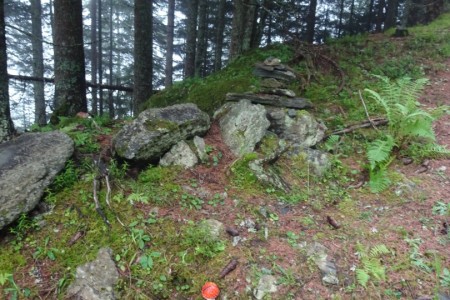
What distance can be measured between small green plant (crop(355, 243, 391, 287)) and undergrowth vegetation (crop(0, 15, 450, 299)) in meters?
0.01

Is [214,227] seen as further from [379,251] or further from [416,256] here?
[416,256]

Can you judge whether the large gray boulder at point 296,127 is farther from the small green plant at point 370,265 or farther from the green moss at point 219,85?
the small green plant at point 370,265

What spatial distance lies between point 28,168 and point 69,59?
13.4 ft

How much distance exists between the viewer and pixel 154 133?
4.28 m

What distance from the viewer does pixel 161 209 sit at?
369cm

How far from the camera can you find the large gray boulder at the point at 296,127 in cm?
527

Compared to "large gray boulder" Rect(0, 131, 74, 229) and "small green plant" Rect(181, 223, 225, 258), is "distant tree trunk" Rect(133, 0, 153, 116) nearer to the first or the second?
"large gray boulder" Rect(0, 131, 74, 229)

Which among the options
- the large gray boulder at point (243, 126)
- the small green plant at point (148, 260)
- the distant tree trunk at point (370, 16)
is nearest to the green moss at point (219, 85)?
the large gray boulder at point (243, 126)

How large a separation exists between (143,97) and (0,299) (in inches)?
281

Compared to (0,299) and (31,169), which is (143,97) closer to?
(31,169)

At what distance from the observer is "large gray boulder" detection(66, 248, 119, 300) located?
2812mm

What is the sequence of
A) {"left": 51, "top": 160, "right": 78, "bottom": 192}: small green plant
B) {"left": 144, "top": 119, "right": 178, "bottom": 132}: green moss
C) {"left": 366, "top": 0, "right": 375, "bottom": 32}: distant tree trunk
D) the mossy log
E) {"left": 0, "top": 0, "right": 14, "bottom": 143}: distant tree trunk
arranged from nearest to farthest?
1. {"left": 51, "top": 160, "right": 78, "bottom": 192}: small green plant
2. {"left": 144, "top": 119, "right": 178, "bottom": 132}: green moss
3. {"left": 0, "top": 0, "right": 14, "bottom": 143}: distant tree trunk
4. the mossy log
5. {"left": 366, "top": 0, "right": 375, "bottom": 32}: distant tree trunk

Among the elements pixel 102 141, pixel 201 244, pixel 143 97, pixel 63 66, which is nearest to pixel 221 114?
pixel 102 141

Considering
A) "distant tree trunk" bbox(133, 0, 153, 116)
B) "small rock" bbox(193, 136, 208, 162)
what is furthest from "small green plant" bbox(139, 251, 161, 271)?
"distant tree trunk" bbox(133, 0, 153, 116)
